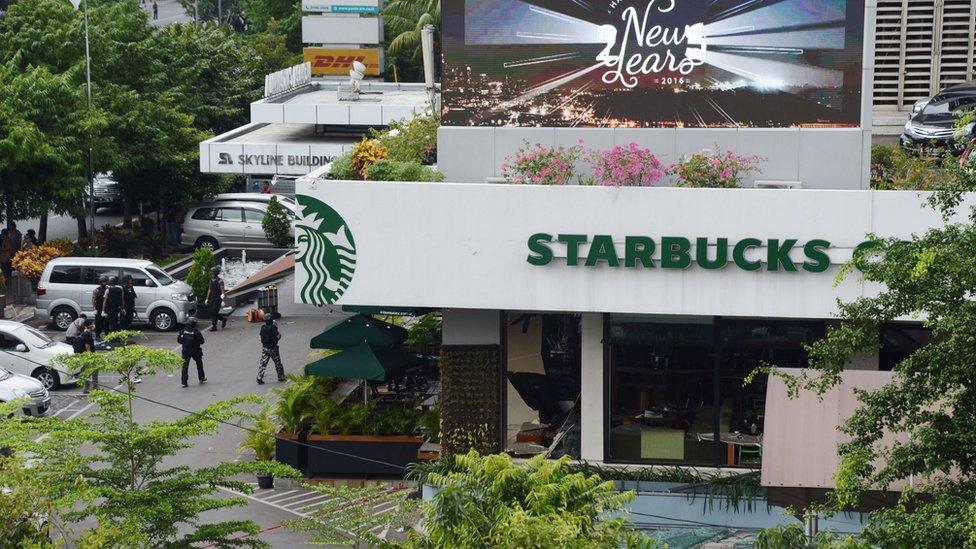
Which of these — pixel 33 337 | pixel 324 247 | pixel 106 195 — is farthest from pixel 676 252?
pixel 106 195

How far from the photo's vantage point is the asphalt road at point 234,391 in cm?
2152

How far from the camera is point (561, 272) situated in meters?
19.2

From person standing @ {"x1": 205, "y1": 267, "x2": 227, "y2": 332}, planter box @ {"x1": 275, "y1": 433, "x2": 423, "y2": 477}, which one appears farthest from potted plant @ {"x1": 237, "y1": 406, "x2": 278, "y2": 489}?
person standing @ {"x1": 205, "y1": 267, "x2": 227, "y2": 332}

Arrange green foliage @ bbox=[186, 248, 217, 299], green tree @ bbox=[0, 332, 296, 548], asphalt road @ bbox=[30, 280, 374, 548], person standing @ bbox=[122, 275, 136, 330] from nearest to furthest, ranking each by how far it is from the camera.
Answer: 1. green tree @ bbox=[0, 332, 296, 548]
2. asphalt road @ bbox=[30, 280, 374, 548]
3. person standing @ bbox=[122, 275, 136, 330]
4. green foliage @ bbox=[186, 248, 217, 299]

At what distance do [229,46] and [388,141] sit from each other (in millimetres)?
32600

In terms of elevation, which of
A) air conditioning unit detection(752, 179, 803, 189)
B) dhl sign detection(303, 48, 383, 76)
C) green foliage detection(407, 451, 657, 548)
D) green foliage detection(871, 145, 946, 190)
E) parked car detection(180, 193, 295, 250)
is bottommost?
green foliage detection(407, 451, 657, 548)

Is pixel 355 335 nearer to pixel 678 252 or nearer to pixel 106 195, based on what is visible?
pixel 678 252

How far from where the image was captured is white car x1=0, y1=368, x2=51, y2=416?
2609 cm

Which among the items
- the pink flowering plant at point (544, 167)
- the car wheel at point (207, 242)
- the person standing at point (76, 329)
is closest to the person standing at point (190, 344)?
the person standing at point (76, 329)

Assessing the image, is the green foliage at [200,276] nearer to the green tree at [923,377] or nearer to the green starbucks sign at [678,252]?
the green starbucks sign at [678,252]

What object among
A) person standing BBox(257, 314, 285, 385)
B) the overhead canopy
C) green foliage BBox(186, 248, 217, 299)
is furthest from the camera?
green foliage BBox(186, 248, 217, 299)

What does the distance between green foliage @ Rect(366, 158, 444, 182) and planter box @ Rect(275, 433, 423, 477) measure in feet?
14.8

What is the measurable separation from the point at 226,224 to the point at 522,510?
32.3m

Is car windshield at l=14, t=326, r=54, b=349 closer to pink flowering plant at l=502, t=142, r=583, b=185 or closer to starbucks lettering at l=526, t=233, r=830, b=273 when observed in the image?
pink flowering plant at l=502, t=142, r=583, b=185
